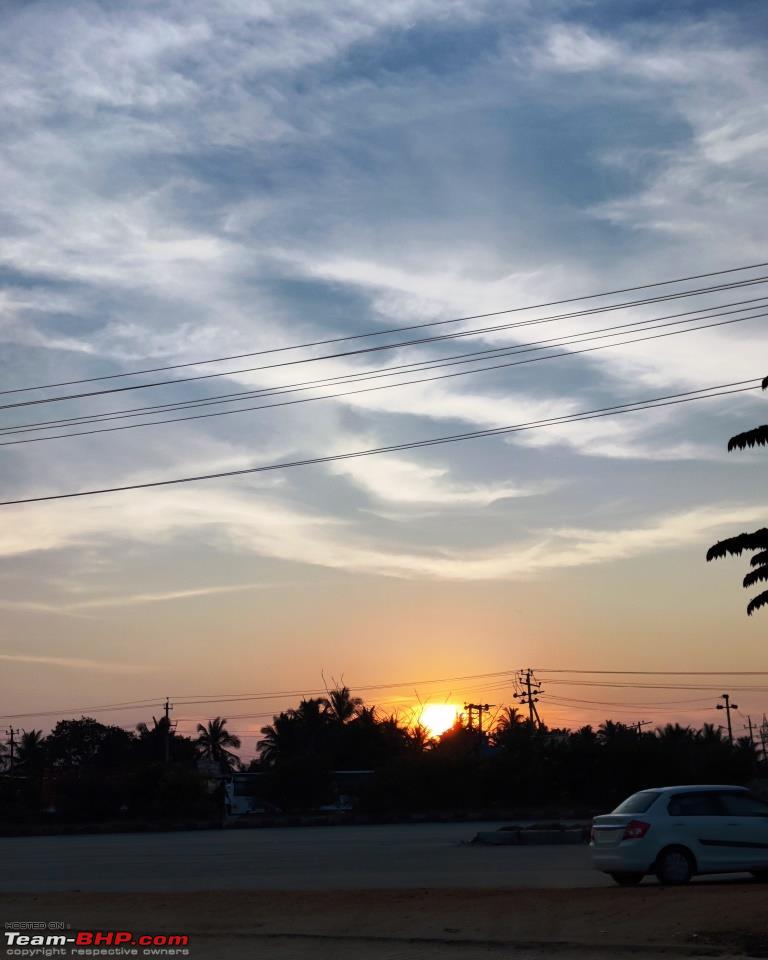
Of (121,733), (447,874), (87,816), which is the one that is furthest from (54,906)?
(121,733)

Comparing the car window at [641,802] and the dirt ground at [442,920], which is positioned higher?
the car window at [641,802]

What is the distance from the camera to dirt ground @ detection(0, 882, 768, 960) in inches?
500

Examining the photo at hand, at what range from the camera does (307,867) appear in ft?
84.3

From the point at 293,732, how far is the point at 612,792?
39.6m

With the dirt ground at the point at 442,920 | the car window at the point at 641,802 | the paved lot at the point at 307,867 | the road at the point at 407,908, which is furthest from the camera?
the paved lot at the point at 307,867

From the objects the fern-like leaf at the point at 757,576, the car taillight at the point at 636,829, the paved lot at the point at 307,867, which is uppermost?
the fern-like leaf at the point at 757,576

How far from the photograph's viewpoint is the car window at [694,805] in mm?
17984

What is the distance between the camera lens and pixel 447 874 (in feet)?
72.1

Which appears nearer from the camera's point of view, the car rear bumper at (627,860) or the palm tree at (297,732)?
the car rear bumper at (627,860)

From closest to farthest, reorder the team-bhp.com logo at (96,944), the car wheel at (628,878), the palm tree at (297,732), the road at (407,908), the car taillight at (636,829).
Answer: the road at (407,908)
the team-bhp.com logo at (96,944)
the car taillight at (636,829)
the car wheel at (628,878)
the palm tree at (297,732)

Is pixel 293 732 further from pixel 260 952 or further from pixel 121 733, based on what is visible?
pixel 260 952

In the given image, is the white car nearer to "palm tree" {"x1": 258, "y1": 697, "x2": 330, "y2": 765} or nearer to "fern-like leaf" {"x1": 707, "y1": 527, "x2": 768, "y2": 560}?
"fern-like leaf" {"x1": 707, "y1": 527, "x2": 768, "y2": 560}

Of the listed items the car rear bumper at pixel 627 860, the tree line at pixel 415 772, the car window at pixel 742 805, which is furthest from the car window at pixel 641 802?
the tree line at pixel 415 772

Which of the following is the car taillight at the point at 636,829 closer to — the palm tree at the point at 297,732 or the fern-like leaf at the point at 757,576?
the fern-like leaf at the point at 757,576
